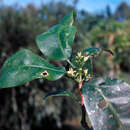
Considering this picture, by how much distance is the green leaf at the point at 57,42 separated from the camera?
2.30 ft

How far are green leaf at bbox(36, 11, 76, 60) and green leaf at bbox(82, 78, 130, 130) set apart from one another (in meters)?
0.13

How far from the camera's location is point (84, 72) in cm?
64

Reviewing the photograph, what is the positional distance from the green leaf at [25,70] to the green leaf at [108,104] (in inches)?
4.0

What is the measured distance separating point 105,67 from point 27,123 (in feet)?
7.81

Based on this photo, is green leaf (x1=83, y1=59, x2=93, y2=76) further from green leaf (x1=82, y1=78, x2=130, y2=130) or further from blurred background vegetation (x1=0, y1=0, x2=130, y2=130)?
blurred background vegetation (x1=0, y1=0, x2=130, y2=130)

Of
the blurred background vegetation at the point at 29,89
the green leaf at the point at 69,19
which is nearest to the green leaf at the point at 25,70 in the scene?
the green leaf at the point at 69,19

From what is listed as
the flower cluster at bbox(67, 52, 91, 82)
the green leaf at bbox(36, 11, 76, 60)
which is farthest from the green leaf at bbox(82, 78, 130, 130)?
the green leaf at bbox(36, 11, 76, 60)

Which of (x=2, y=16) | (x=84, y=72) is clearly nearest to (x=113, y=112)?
(x=84, y=72)

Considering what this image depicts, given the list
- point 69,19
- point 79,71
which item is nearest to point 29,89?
point 69,19

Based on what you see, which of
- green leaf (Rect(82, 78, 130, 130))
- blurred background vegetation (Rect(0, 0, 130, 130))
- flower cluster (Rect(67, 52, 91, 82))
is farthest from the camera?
blurred background vegetation (Rect(0, 0, 130, 130))

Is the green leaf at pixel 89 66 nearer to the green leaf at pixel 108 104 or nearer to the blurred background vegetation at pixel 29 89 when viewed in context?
the green leaf at pixel 108 104

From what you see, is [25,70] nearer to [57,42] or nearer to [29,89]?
[57,42]

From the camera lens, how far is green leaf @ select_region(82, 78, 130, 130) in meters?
0.52

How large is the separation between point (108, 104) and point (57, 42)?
0.27m
